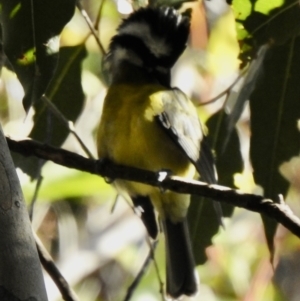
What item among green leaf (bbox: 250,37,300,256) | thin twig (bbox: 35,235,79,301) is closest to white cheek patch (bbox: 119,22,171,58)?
green leaf (bbox: 250,37,300,256)

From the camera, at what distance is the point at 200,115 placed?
9.15 ft

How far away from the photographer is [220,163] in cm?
203

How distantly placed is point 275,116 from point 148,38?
0.52 meters

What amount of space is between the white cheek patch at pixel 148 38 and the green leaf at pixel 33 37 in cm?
74

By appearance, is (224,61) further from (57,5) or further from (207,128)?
(57,5)

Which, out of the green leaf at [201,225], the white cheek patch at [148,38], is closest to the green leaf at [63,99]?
the white cheek patch at [148,38]

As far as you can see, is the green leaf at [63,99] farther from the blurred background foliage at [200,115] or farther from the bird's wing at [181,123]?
the bird's wing at [181,123]

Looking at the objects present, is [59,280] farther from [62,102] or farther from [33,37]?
[62,102]

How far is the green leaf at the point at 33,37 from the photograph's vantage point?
59.1 inches

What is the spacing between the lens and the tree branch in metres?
1.32

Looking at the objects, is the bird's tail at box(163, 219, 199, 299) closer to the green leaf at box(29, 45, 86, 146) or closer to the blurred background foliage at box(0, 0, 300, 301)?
the blurred background foliage at box(0, 0, 300, 301)

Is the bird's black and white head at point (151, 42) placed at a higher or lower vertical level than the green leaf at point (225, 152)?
higher

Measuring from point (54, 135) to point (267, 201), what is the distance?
0.85m

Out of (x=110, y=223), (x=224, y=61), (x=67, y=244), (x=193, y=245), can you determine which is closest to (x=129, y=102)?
(x=193, y=245)
